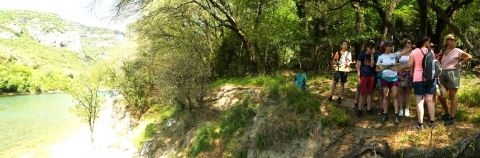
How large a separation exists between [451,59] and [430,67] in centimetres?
69

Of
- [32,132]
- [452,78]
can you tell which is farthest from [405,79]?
[32,132]

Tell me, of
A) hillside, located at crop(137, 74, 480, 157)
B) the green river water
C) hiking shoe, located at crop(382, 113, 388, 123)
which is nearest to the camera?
hillside, located at crop(137, 74, 480, 157)

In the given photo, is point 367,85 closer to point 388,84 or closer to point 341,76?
point 388,84

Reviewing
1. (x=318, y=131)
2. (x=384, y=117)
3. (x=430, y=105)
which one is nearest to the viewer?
(x=430, y=105)

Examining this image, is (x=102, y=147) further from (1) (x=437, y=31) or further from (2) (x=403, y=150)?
(2) (x=403, y=150)

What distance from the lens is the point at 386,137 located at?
28.0ft

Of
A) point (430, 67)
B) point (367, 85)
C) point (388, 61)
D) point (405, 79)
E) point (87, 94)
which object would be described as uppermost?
point (388, 61)

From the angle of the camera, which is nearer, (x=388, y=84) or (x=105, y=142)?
(x=388, y=84)

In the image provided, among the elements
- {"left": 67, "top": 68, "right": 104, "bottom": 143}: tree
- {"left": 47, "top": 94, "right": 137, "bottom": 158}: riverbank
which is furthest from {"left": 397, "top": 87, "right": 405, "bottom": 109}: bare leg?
{"left": 67, "top": 68, "right": 104, "bottom": 143}: tree

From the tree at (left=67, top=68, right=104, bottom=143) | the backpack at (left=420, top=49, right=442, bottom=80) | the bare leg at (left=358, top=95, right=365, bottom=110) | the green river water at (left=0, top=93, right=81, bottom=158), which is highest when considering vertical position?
the backpack at (left=420, top=49, right=442, bottom=80)

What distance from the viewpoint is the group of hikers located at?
818cm

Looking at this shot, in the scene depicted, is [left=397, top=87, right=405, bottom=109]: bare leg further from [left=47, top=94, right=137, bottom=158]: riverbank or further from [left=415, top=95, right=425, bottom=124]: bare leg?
[left=47, top=94, right=137, bottom=158]: riverbank

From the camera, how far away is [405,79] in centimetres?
896

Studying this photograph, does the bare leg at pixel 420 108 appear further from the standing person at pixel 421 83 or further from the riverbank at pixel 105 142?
the riverbank at pixel 105 142
